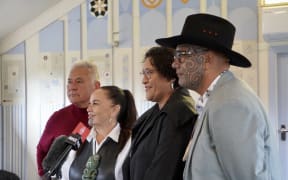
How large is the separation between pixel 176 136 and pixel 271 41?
233 cm

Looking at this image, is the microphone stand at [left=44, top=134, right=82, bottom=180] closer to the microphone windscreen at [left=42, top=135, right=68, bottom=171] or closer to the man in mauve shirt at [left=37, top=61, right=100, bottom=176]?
the microphone windscreen at [left=42, top=135, right=68, bottom=171]

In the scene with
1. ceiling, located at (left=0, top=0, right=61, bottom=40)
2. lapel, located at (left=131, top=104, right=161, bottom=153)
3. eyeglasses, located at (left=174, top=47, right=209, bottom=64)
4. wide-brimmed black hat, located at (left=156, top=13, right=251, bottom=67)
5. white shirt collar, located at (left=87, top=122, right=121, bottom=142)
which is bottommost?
white shirt collar, located at (left=87, top=122, right=121, bottom=142)

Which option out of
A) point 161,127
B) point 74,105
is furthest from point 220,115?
point 74,105

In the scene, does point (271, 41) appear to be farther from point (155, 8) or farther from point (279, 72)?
point (155, 8)

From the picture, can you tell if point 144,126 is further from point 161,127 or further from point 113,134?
point 113,134

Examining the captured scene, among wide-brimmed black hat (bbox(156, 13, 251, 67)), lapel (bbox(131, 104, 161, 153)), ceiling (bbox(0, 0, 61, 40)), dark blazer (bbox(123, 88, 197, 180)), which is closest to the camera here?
wide-brimmed black hat (bbox(156, 13, 251, 67))

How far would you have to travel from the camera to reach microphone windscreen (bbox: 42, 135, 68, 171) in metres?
1.98

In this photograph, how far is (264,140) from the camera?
1.36 m

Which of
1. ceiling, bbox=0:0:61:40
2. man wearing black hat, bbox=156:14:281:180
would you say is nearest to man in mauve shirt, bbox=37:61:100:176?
man wearing black hat, bbox=156:14:281:180

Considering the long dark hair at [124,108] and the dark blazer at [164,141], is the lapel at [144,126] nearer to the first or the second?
the dark blazer at [164,141]

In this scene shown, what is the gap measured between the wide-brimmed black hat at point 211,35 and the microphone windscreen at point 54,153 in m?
0.85

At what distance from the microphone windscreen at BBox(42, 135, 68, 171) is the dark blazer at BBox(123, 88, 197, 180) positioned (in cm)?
38

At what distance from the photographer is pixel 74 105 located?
2586mm

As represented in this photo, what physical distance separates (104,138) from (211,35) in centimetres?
88
